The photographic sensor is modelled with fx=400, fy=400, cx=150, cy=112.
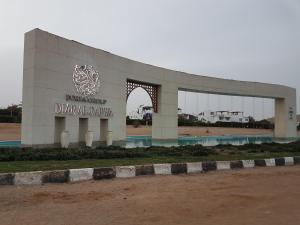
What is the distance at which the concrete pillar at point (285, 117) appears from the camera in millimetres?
33844

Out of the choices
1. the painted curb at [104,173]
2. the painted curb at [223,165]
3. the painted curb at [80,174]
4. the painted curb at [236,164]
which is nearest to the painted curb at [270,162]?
the painted curb at [236,164]

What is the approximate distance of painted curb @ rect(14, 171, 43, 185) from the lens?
273 inches

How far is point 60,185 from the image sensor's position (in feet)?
23.2

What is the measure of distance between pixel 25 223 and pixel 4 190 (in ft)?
6.95

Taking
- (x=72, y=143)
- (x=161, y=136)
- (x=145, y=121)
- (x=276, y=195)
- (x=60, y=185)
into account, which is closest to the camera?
(x=276, y=195)

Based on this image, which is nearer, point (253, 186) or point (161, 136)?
point (253, 186)

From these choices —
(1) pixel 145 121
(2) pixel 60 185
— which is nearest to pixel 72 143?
(2) pixel 60 185

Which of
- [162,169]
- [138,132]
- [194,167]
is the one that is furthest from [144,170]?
[138,132]

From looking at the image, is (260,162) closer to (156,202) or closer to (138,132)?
(156,202)

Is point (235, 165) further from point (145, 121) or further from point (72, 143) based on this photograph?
point (145, 121)

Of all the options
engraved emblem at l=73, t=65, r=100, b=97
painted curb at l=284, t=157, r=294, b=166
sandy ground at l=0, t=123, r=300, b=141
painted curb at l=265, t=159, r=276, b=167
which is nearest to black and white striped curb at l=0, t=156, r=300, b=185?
painted curb at l=265, t=159, r=276, b=167

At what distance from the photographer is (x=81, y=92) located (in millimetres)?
16297

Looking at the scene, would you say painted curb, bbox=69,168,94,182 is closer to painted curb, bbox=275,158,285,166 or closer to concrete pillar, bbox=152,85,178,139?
painted curb, bbox=275,158,285,166

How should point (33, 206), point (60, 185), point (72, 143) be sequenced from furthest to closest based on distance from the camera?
point (72, 143) → point (60, 185) → point (33, 206)
